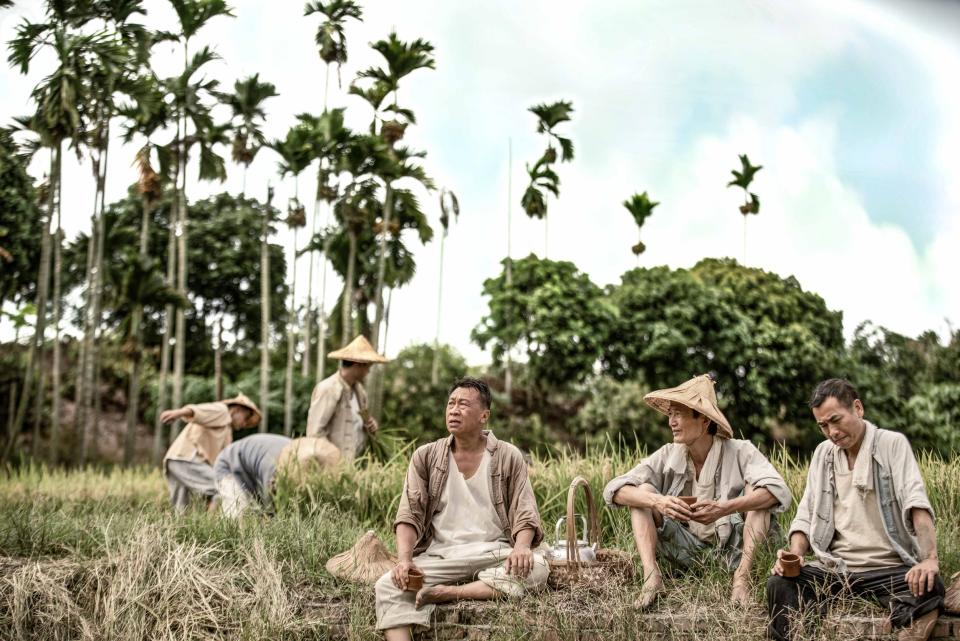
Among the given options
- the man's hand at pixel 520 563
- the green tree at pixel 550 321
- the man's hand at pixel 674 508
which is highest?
the green tree at pixel 550 321

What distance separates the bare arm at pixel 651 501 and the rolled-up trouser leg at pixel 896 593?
791 mm

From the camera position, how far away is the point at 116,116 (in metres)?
19.5

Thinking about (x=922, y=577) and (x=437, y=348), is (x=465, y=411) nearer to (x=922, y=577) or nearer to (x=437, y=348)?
(x=922, y=577)

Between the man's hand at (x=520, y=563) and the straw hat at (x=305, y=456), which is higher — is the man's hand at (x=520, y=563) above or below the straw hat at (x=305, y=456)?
below

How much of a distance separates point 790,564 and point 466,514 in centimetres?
157

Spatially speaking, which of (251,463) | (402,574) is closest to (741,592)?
(402,574)

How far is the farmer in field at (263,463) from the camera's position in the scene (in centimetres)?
754

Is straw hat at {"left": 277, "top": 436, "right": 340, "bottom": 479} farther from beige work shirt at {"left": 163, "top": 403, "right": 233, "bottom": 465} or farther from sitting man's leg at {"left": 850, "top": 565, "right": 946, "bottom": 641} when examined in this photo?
sitting man's leg at {"left": 850, "top": 565, "right": 946, "bottom": 641}

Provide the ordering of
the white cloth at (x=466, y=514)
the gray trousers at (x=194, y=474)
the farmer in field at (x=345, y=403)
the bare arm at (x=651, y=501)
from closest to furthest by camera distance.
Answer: the bare arm at (x=651, y=501) < the white cloth at (x=466, y=514) < the farmer in field at (x=345, y=403) < the gray trousers at (x=194, y=474)

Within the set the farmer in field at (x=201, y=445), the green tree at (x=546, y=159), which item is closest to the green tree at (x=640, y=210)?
the green tree at (x=546, y=159)

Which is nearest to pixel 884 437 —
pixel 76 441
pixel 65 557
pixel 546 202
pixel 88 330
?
pixel 65 557

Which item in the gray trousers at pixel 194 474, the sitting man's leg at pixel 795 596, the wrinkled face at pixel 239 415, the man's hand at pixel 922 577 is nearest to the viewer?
the man's hand at pixel 922 577

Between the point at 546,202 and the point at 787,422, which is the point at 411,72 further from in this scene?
the point at 787,422

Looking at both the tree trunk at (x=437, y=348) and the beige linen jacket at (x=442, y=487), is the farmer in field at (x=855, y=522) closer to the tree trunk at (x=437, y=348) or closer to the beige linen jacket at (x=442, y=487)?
the beige linen jacket at (x=442, y=487)
